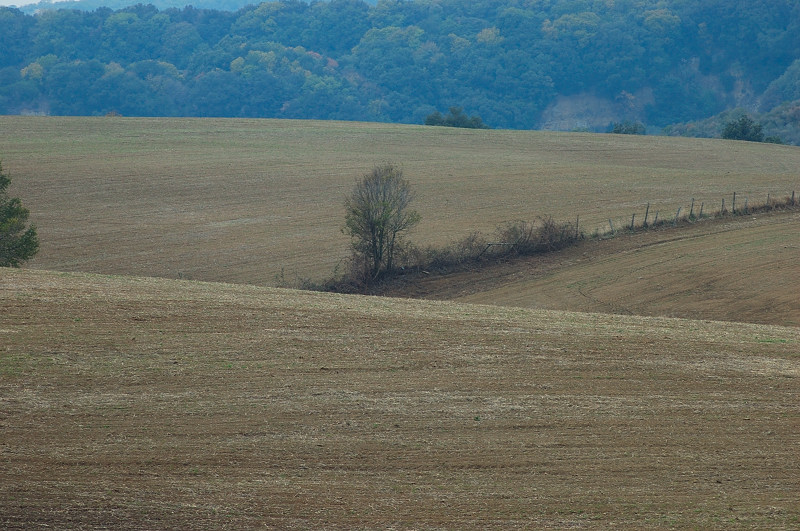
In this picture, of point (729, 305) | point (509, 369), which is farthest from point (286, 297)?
point (729, 305)

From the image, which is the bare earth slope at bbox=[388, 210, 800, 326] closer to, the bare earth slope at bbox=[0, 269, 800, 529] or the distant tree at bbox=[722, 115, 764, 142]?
the bare earth slope at bbox=[0, 269, 800, 529]

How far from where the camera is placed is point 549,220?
36875 mm

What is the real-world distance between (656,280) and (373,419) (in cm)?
2037

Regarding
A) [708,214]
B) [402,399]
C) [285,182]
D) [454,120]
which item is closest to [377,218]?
[402,399]

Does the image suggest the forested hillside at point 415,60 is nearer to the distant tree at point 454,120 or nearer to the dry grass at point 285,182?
the distant tree at point 454,120

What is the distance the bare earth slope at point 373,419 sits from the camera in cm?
1155

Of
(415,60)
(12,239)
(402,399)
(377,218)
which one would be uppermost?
(415,60)

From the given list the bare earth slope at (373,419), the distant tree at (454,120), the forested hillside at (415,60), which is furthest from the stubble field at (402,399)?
the forested hillside at (415,60)

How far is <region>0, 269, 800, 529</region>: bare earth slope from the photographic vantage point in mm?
11547

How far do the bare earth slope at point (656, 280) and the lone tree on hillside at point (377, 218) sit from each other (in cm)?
163

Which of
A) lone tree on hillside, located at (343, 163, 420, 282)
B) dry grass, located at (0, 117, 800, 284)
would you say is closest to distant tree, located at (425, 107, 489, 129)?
dry grass, located at (0, 117, 800, 284)

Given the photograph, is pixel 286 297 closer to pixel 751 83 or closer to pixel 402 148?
pixel 402 148

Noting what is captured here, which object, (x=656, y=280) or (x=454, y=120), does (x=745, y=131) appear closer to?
(x=454, y=120)

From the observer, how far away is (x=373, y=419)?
14.1m
